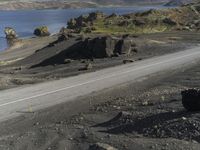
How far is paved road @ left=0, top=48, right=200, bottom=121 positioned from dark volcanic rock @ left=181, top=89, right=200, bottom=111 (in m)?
6.32

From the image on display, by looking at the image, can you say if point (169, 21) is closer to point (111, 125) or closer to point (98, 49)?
point (98, 49)

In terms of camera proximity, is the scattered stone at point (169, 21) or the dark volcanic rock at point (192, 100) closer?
the dark volcanic rock at point (192, 100)

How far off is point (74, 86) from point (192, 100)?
35.9ft

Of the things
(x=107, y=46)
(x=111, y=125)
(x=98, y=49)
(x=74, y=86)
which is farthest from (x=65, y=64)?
(x=111, y=125)

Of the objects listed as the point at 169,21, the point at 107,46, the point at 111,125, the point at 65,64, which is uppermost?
the point at 111,125

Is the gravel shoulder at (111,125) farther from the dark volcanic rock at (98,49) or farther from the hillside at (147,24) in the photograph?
the hillside at (147,24)

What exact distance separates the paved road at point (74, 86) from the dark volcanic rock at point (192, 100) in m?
6.32

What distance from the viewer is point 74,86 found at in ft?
79.8

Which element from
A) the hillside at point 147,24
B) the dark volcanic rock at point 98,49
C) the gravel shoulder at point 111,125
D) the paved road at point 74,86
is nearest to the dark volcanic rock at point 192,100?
the gravel shoulder at point 111,125

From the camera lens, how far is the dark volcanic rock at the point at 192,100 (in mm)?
13914

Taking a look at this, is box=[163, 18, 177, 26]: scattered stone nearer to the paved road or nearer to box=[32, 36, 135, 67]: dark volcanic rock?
box=[32, 36, 135, 67]: dark volcanic rock

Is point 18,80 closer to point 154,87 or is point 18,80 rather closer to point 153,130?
point 154,87

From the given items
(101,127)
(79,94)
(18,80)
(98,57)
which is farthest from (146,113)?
(98,57)

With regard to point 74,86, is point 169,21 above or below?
below
